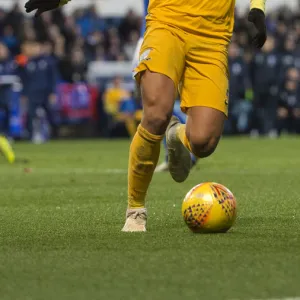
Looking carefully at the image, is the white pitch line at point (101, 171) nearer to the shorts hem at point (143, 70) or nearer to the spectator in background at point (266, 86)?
the shorts hem at point (143, 70)

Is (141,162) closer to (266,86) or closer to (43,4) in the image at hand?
(43,4)

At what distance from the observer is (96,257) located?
532 centimetres

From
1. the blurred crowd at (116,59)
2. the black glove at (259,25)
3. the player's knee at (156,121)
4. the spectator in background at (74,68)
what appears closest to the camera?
the player's knee at (156,121)

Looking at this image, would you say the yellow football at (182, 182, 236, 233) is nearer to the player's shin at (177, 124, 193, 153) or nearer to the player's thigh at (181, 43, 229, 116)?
the player's shin at (177, 124, 193, 153)

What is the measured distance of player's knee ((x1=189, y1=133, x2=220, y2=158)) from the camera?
6.46 meters

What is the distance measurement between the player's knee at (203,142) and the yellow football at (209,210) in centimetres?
25

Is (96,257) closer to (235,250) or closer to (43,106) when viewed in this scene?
(235,250)

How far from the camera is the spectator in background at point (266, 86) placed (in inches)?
997

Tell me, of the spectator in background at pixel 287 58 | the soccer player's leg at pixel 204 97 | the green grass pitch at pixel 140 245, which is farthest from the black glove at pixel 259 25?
the spectator in background at pixel 287 58

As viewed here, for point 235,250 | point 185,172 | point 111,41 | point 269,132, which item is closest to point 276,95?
point 269,132

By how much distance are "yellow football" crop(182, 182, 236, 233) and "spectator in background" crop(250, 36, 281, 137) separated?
19.0m

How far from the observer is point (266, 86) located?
1005 inches

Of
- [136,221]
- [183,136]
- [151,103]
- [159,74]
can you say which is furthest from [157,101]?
[136,221]

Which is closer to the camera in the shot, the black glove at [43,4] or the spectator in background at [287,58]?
the black glove at [43,4]
